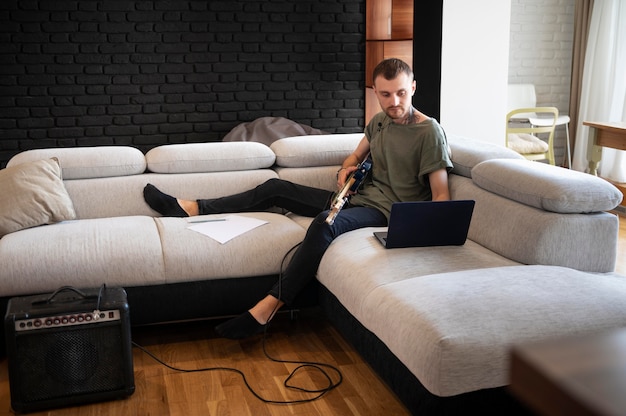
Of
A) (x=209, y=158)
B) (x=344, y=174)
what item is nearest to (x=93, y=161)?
(x=209, y=158)

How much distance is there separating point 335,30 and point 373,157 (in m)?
2.71

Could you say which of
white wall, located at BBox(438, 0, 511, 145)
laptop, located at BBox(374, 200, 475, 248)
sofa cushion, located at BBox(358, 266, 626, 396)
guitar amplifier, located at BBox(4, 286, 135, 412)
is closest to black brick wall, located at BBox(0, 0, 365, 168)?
white wall, located at BBox(438, 0, 511, 145)

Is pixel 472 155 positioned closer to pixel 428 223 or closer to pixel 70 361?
pixel 428 223

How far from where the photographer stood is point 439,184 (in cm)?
314

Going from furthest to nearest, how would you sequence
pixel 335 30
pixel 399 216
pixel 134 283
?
pixel 335 30, pixel 134 283, pixel 399 216

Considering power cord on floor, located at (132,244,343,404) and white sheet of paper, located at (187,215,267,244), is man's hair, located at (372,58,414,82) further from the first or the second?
power cord on floor, located at (132,244,343,404)

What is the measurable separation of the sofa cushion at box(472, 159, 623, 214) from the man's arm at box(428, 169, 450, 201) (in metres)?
0.24

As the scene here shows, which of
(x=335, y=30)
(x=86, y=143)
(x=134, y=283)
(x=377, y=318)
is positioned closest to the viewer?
(x=377, y=318)

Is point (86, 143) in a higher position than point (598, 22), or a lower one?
lower

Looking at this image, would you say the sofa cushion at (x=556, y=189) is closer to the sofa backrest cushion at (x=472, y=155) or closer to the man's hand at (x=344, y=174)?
the sofa backrest cushion at (x=472, y=155)

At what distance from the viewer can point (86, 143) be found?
5.52 m

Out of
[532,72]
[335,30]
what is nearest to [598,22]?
[532,72]

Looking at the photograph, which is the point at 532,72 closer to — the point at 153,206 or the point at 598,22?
the point at 598,22

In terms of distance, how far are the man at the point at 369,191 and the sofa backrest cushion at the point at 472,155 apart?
0.22ft
